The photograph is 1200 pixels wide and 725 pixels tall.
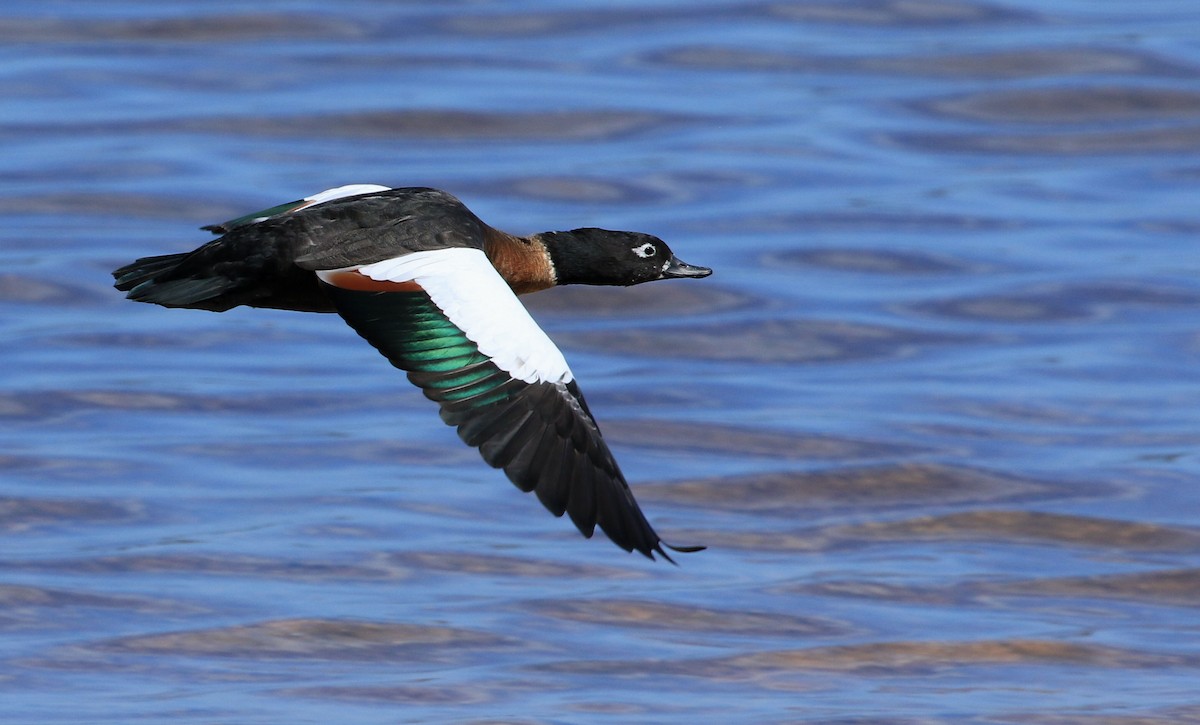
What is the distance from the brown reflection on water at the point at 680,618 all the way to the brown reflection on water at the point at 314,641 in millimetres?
584

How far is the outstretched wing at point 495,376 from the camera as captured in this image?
8.56 metres

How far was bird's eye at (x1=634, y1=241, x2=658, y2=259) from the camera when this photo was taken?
34.7ft

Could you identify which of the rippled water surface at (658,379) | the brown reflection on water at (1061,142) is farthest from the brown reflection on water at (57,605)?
the brown reflection on water at (1061,142)

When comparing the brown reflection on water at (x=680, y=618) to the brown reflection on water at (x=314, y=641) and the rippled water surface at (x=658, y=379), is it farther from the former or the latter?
the brown reflection on water at (x=314, y=641)

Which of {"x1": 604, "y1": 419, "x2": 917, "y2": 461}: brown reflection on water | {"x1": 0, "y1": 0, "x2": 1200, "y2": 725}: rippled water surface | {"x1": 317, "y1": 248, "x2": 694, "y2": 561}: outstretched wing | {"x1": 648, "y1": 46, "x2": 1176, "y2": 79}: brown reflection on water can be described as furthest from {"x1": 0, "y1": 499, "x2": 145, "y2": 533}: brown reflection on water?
{"x1": 648, "y1": 46, "x2": 1176, "y2": 79}: brown reflection on water

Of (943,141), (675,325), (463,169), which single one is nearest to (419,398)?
(675,325)

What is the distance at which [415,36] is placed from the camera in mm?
26719

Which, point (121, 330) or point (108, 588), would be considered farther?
point (121, 330)

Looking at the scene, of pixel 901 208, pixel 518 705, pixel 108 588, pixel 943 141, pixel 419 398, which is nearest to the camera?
pixel 518 705

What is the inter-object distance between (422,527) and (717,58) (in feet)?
40.9

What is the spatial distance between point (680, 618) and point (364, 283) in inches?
167

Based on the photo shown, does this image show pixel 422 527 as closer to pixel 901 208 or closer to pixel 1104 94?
pixel 901 208

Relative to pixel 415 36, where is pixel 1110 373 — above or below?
below

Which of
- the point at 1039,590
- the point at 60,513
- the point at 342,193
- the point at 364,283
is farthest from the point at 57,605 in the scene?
the point at 1039,590
